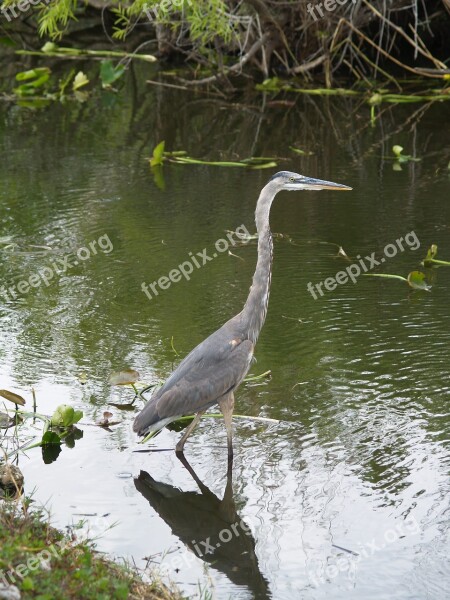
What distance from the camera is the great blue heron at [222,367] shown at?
228 inches

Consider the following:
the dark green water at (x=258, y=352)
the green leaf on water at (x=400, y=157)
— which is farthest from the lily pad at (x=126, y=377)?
the green leaf on water at (x=400, y=157)

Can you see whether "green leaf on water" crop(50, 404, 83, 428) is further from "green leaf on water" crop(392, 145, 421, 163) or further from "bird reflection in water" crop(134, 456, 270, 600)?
"green leaf on water" crop(392, 145, 421, 163)

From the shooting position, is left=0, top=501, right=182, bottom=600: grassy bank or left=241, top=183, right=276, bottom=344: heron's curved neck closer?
left=0, top=501, right=182, bottom=600: grassy bank

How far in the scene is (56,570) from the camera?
14.1 ft

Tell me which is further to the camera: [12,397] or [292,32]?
[292,32]

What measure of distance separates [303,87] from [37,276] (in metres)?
9.54

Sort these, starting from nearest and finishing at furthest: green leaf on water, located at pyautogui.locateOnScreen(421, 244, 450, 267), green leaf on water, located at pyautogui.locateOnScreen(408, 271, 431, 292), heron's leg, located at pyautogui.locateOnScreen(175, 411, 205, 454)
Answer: heron's leg, located at pyautogui.locateOnScreen(175, 411, 205, 454)
green leaf on water, located at pyautogui.locateOnScreen(408, 271, 431, 292)
green leaf on water, located at pyautogui.locateOnScreen(421, 244, 450, 267)

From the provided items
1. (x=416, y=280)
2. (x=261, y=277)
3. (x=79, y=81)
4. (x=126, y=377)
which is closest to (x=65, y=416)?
(x=126, y=377)

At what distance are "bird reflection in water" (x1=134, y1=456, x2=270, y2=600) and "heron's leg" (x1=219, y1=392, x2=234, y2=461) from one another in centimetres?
12

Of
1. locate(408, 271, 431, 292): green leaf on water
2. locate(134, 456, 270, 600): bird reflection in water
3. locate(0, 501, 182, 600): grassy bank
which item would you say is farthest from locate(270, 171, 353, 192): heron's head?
locate(0, 501, 182, 600): grassy bank

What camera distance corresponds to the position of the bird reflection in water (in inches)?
192

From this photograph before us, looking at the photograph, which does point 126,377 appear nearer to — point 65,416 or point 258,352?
point 65,416

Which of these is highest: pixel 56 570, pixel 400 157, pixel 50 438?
pixel 56 570

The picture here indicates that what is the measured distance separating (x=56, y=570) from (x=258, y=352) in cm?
335
